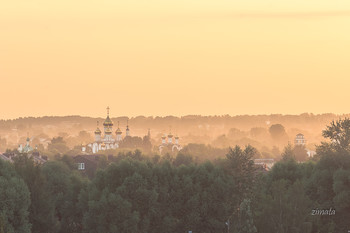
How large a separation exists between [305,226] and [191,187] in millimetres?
15190

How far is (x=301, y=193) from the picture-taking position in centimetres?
8412

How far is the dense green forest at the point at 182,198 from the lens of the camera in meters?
84.3

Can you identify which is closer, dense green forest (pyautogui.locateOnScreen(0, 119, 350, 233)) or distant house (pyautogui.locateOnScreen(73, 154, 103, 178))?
dense green forest (pyautogui.locateOnScreen(0, 119, 350, 233))

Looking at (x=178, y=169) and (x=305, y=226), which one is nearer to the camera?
(x=305, y=226)

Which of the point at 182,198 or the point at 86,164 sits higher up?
the point at 86,164

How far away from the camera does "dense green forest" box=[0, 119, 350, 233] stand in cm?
8431

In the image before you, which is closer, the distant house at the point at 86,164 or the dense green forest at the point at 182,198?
the dense green forest at the point at 182,198

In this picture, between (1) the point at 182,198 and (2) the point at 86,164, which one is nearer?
(1) the point at 182,198

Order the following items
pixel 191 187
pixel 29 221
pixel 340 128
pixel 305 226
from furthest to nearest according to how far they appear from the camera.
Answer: pixel 340 128 → pixel 191 187 → pixel 29 221 → pixel 305 226

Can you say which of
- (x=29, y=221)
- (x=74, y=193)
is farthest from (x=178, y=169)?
(x=29, y=221)

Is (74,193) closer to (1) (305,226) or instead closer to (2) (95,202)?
(2) (95,202)

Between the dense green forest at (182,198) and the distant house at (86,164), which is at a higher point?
the distant house at (86,164)

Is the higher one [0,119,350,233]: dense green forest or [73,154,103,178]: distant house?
[73,154,103,178]: distant house

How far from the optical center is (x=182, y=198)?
9438cm
